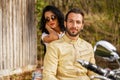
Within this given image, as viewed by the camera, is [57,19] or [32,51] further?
[32,51]

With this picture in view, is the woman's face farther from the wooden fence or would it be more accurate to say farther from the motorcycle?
the wooden fence

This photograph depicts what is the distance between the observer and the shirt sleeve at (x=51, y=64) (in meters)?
2.42

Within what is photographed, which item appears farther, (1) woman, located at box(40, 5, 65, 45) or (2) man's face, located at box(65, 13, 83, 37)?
(1) woman, located at box(40, 5, 65, 45)

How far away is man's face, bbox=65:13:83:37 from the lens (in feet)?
7.98

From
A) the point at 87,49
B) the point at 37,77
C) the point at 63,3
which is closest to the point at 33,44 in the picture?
the point at 63,3

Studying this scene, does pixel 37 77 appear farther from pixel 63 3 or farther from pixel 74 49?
pixel 63 3

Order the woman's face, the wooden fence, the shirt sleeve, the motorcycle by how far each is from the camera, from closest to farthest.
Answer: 1. the motorcycle
2. the shirt sleeve
3. the woman's face
4. the wooden fence

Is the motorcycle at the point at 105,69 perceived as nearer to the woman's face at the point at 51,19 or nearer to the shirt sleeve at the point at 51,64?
the shirt sleeve at the point at 51,64

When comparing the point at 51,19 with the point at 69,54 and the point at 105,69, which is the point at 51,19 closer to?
the point at 69,54

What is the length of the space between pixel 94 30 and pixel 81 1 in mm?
1023

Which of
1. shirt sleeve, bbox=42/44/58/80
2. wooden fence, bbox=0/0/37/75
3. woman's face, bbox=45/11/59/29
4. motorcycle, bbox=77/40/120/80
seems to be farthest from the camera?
wooden fence, bbox=0/0/37/75

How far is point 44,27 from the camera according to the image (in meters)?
4.25

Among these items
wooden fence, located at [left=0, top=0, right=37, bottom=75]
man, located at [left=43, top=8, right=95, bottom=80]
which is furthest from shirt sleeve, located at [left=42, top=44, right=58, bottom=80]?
wooden fence, located at [left=0, top=0, right=37, bottom=75]

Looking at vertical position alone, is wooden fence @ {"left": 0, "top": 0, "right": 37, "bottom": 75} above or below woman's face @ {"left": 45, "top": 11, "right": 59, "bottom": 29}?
below
